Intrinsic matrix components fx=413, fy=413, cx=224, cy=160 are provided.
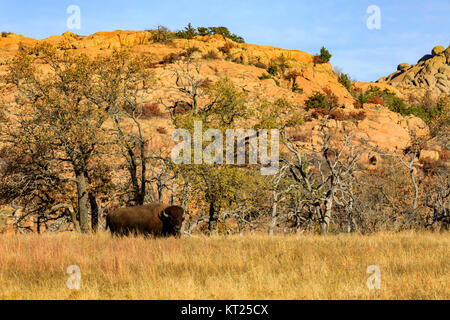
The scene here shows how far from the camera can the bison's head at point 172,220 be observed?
14789mm

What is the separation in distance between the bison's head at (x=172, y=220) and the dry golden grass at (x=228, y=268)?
155cm

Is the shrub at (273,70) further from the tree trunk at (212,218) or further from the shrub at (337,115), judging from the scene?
the tree trunk at (212,218)

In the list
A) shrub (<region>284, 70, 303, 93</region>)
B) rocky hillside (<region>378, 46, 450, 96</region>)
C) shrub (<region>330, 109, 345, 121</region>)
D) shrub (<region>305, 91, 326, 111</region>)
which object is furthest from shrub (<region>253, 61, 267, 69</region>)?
rocky hillside (<region>378, 46, 450, 96</region>)

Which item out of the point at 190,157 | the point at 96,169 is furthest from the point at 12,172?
the point at 190,157

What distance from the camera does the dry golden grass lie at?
7559mm

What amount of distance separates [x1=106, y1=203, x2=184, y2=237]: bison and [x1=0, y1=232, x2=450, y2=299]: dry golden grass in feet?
5.49

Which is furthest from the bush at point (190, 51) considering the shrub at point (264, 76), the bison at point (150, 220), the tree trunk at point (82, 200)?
the bison at point (150, 220)

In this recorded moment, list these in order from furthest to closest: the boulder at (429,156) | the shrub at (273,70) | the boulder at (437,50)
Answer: the boulder at (437,50), the shrub at (273,70), the boulder at (429,156)

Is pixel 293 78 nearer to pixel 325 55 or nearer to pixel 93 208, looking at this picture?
pixel 325 55
